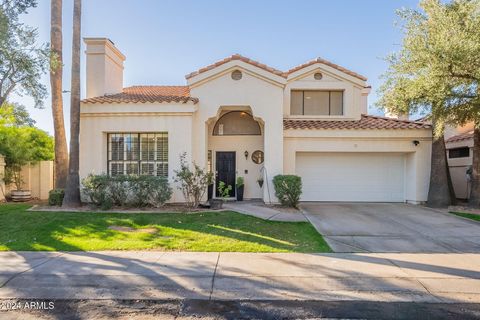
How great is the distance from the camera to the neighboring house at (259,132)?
12055 mm

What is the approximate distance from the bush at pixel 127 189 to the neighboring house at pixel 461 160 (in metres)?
13.6

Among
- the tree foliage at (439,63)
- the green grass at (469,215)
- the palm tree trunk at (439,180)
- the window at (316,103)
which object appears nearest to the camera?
the tree foliage at (439,63)

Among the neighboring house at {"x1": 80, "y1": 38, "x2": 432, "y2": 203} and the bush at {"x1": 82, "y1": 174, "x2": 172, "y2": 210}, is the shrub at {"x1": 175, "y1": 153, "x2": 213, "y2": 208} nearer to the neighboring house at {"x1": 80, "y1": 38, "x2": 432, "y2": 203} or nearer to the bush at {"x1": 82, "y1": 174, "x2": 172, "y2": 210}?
the bush at {"x1": 82, "y1": 174, "x2": 172, "y2": 210}

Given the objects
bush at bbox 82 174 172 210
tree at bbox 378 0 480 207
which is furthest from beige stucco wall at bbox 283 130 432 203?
bush at bbox 82 174 172 210

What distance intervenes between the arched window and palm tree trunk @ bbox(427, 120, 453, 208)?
7.73 metres

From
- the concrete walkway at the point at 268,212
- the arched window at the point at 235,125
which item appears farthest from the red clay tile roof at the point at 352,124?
the concrete walkway at the point at 268,212

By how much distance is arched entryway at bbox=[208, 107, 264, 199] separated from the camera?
548 inches

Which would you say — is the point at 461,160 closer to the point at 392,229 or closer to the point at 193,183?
the point at 392,229

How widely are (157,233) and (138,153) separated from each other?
5.20 metres

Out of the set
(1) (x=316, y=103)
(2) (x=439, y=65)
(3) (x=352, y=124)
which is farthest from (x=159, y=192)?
(2) (x=439, y=65)

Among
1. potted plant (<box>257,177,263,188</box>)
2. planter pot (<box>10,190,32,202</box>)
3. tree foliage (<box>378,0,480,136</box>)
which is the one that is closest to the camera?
tree foliage (<box>378,0,480,136</box>)

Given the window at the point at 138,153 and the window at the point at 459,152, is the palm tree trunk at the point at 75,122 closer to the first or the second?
the window at the point at 138,153

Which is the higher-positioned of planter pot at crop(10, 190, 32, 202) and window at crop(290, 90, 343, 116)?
window at crop(290, 90, 343, 116)

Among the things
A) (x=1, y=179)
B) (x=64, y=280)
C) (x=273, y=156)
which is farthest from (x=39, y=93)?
(x=273, y=156)
